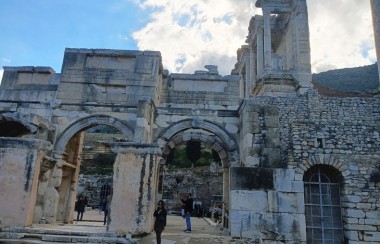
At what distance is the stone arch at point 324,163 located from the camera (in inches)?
405

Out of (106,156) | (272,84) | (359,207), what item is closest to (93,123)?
(359,207)

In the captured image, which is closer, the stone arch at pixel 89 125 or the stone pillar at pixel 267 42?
the stone arch at pixel 89 125

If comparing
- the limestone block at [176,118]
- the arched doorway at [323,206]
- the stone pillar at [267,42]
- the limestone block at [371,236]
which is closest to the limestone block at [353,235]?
the limestone block at [371,236]

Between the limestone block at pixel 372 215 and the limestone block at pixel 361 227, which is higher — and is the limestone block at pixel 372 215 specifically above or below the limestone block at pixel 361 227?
above

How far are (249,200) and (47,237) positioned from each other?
506 centimetres

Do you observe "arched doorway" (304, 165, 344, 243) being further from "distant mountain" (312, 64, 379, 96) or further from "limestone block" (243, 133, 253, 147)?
"distant mountain" (312, 64, 379, 96)

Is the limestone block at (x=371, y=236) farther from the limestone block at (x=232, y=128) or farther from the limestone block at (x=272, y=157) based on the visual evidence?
the limestone block at (x=232, y=128)

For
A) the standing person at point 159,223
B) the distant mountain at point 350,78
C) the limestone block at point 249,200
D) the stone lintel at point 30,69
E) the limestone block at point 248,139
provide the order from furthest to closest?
the distant mountain at point 350,78 < the stone lintel at point 30,69 < the limestone block at point 248,139 < the limestone block at point 249,200 < the standing person at point 159,223

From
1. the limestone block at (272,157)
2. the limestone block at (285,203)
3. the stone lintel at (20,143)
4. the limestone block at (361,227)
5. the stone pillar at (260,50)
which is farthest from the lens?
the stone pillar at (260,50)

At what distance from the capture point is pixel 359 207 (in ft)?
32.8

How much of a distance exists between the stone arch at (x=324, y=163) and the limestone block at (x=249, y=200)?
2.50m

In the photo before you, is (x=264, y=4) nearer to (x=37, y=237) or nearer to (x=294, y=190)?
(x=294, y=190)


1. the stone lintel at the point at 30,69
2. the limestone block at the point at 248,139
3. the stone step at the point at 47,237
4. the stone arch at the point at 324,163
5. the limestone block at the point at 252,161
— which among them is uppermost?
the stone lintel at the point at 30,69

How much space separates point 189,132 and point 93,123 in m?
3.56
